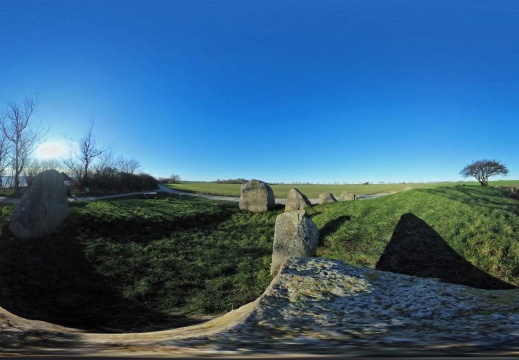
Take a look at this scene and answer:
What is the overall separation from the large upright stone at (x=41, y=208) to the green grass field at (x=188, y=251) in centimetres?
62

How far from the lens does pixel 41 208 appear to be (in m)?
16.6

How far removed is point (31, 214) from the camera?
16078mm

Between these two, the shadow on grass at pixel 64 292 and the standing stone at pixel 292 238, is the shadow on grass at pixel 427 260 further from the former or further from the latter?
the shadow on grass at pixel 64 292

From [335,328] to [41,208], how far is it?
1758cm

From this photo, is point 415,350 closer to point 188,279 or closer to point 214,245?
point 188,279

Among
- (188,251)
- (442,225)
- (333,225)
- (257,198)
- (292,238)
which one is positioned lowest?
(188,251)

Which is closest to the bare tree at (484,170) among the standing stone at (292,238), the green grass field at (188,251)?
the green grass field at (188,251)

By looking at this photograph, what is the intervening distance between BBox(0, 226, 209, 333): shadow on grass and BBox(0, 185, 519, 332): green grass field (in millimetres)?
35

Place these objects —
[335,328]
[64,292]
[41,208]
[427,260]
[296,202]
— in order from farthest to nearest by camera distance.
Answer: [296,202] < [41,208] < [427,260] < [64,292] < [335,328]

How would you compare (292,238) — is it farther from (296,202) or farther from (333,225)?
(296,202)

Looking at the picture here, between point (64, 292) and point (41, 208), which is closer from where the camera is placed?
point (64, 292)

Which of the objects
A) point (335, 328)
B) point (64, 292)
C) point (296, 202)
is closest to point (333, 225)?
point (296, 202)

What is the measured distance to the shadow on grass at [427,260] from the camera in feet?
36.9

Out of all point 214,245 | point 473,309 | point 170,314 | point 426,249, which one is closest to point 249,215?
point 214,245
